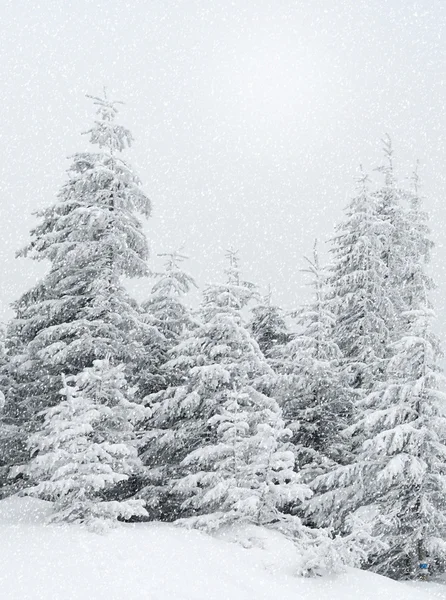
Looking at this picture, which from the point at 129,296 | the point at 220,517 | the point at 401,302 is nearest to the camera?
the point at 220,517

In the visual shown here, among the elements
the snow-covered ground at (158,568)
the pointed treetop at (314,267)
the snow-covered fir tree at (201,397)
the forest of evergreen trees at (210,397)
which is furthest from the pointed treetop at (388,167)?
the snow-covered ground at (158,568)

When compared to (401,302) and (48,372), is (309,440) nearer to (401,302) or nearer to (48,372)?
(401,302)

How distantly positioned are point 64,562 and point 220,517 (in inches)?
187

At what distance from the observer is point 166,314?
20.9 m

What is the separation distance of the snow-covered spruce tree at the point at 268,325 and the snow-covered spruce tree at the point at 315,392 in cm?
381

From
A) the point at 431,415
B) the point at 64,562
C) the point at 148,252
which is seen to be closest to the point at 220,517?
the point at 64,562

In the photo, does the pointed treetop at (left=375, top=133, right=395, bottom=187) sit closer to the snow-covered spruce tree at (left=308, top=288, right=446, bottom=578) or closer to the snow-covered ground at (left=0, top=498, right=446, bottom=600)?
the snow-covered spruce tree at (left=308, top=288, right=446, bottom=578)

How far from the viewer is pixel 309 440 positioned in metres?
20.2

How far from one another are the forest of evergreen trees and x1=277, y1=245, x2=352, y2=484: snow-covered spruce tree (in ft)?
0.22

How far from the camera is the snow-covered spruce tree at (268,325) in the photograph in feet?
80.4

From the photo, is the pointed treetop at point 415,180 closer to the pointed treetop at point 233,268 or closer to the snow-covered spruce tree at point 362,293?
the snow-covered spruce tree at point 362,293

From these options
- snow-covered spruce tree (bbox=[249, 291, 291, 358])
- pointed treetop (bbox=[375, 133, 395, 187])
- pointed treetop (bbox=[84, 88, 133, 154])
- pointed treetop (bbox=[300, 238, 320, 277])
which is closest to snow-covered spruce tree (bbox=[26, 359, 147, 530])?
pointed treetop (bbox=[84, 88, 133, 154])

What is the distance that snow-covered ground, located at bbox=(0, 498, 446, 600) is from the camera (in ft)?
33.1

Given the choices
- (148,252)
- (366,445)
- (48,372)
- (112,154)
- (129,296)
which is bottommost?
(366,445)
